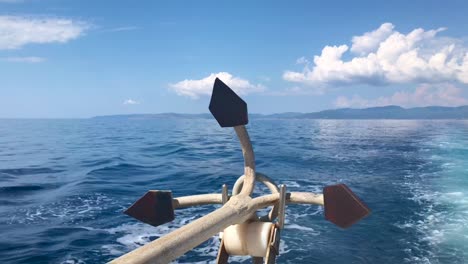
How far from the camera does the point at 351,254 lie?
9.84m

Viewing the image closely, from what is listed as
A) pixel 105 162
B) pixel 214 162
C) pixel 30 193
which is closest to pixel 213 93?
pixel 30 193

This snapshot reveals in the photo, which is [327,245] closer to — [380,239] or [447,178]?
[380,239]

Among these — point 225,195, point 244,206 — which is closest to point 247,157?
point 225,195

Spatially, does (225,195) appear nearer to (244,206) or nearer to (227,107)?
(244,206)

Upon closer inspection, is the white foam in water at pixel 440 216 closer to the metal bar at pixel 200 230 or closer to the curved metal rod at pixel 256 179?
the curved metal rod at pixel 256 179

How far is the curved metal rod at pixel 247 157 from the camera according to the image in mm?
2924

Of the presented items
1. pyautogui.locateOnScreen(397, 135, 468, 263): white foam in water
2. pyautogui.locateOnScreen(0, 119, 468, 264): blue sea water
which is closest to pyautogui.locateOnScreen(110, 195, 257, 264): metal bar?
pyautogui.locateOnScreen(0, 119, 468, 264): blue sea water

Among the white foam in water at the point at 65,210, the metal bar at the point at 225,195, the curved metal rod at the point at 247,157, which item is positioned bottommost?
the white foam in water at the point at 65,210

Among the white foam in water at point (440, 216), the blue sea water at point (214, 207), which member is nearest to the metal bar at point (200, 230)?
the blue sea water at point (214, 207)

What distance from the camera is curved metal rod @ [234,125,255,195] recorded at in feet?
9.59

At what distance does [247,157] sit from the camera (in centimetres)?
306

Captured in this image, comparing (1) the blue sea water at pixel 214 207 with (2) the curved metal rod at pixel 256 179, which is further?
(1) the blue sea water at pixel 214 207

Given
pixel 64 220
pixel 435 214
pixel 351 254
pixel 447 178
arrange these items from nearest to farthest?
pixel 351 254 → pixel 64 220 → pixel 435 214 → pixel 447 178

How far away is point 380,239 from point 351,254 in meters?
1.50
